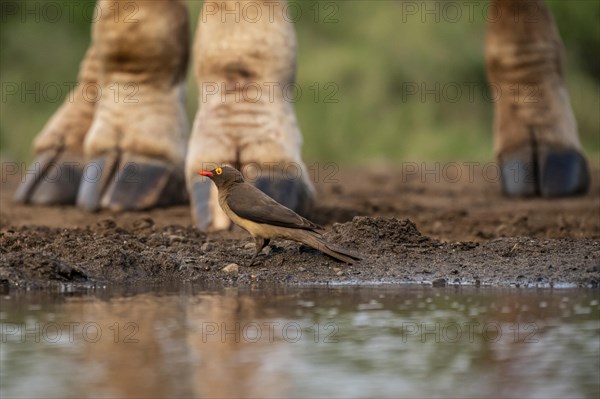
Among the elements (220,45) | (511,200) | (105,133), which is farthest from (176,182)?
(511,200)

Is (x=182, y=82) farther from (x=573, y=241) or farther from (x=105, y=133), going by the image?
(x=573, y=241)

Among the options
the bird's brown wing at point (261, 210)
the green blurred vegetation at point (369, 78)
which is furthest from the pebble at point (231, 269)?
the green blurred vegetation at point (369, 78)

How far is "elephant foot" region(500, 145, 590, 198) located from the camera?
6090mm

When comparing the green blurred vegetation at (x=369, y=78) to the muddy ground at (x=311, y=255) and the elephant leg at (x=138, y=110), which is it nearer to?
the elephant leg at (x=138, y=110)

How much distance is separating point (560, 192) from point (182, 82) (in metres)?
1.70

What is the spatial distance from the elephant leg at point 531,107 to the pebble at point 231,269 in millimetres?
2420

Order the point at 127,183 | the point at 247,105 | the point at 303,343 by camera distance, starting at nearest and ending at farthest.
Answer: the point at 303,343 → the point at 247,105 → the point at 127,183

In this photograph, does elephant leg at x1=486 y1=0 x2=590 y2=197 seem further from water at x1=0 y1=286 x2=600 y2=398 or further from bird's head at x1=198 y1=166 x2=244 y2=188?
water at x1=0 y1=286 x2=600 y2=398

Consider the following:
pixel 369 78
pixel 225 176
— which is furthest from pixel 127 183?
pixel 369 78

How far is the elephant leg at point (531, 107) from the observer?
6105 millimetres

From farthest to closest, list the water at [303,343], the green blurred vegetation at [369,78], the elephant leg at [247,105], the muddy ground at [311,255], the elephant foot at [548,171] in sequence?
the green blurred vegetation at [369,78], the elephant foot at [548,171], the elephant leg at [247,105], the muddy ground at [311,255], the water at [303,343]

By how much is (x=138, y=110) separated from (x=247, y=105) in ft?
2.77

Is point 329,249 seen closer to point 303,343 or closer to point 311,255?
point 311,255

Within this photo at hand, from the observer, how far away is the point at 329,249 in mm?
4051
